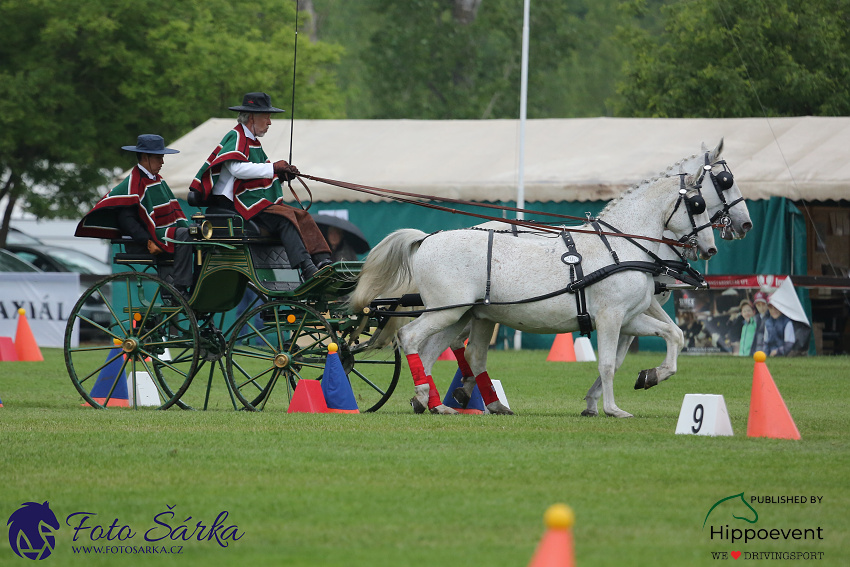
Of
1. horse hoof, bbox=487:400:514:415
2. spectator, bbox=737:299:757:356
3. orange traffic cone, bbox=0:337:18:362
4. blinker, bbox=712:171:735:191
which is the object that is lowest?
orange traffic cone, bbox=0:337:18:362

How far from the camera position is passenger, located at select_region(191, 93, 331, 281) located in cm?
1086

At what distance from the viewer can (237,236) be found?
1097 cm

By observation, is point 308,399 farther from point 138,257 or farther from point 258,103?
point 258,103

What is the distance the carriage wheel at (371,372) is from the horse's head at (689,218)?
8.60ft

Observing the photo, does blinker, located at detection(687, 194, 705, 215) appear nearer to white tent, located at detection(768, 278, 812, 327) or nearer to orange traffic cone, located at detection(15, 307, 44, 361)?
white tent, located at detection(768, 278, 812, 327)

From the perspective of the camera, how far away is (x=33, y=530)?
6.10 meters

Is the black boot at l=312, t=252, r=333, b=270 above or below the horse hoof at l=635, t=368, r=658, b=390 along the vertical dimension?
above

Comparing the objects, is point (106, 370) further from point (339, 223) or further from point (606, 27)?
point (606, 27)

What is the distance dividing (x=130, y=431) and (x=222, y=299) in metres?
2.31

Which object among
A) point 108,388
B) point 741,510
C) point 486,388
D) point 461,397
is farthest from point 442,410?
point 741,510

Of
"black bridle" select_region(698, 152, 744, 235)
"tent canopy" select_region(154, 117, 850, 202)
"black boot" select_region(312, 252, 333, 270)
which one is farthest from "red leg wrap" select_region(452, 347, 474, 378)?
"tent canopy" select_region(154, 117, 850, 202)

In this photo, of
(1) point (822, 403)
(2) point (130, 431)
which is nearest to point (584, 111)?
(1) point (822, 403)

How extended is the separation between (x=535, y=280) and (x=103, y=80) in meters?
20.5

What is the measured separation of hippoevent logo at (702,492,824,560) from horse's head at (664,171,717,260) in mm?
4234
